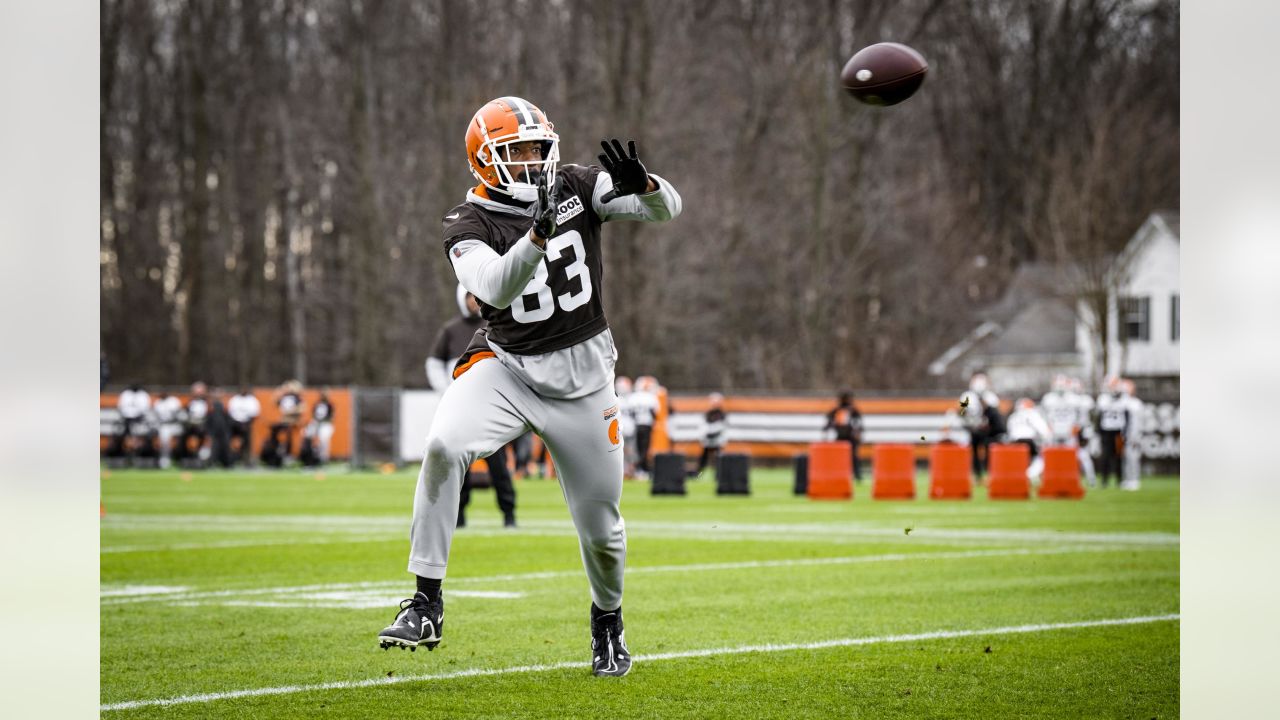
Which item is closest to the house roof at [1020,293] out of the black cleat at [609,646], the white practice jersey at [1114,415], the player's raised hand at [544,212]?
the white practice jersey at [1114,415]

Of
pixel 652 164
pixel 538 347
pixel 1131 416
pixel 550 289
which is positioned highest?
pixel 652 164

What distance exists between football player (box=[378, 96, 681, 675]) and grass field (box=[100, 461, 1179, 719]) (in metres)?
0.66

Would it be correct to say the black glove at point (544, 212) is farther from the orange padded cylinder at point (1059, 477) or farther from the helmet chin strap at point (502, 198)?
the orange padded cylinder at point (1059, 477)

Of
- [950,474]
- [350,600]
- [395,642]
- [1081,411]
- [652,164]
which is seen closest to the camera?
[395,642]

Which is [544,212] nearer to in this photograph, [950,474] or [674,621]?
[674,621]

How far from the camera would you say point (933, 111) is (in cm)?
5303

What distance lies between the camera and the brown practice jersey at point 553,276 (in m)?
6.44

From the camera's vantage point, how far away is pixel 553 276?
21.2 feet

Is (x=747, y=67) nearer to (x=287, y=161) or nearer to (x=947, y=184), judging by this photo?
(x=947, y=184)

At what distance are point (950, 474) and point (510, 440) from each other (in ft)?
54.8

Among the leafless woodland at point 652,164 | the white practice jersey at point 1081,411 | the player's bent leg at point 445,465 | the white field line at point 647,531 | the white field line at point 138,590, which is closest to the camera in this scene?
the player's bent leg at point 445,465

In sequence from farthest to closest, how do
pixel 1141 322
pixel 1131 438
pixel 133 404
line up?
pixel 1141 322, pixel 133 404, pixel 1131 438

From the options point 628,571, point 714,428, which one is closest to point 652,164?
point 714,428
